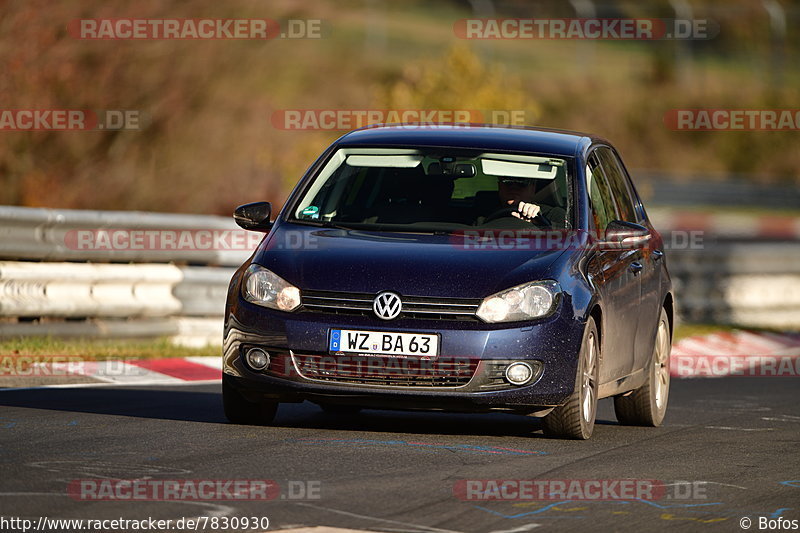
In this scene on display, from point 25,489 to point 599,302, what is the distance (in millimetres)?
3702

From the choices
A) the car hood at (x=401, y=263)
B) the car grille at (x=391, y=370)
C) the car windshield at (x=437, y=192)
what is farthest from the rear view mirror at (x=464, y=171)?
the car grille at (x=391, y=370)

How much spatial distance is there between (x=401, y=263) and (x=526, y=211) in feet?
3.76

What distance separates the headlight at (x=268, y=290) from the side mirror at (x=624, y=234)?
6.45ft

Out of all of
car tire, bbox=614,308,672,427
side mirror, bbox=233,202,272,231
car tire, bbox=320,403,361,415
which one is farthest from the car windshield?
car tire, bbox=614,308,672,427

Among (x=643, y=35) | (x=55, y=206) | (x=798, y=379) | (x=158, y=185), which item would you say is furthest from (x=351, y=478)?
(x=643, y=35)

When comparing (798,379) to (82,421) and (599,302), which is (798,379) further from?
(82,421)

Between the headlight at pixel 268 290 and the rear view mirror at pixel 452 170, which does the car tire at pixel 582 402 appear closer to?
the rear view mirror at pixel 452 170

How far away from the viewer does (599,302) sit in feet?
29.9

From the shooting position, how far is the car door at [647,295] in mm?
10266

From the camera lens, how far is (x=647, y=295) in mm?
10422

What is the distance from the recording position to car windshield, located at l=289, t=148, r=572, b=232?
9.45 metres

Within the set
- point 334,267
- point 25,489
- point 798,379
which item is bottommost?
point 798,379

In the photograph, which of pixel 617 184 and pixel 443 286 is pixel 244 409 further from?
pixel 617 184

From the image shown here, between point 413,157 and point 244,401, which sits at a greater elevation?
point 413,157
